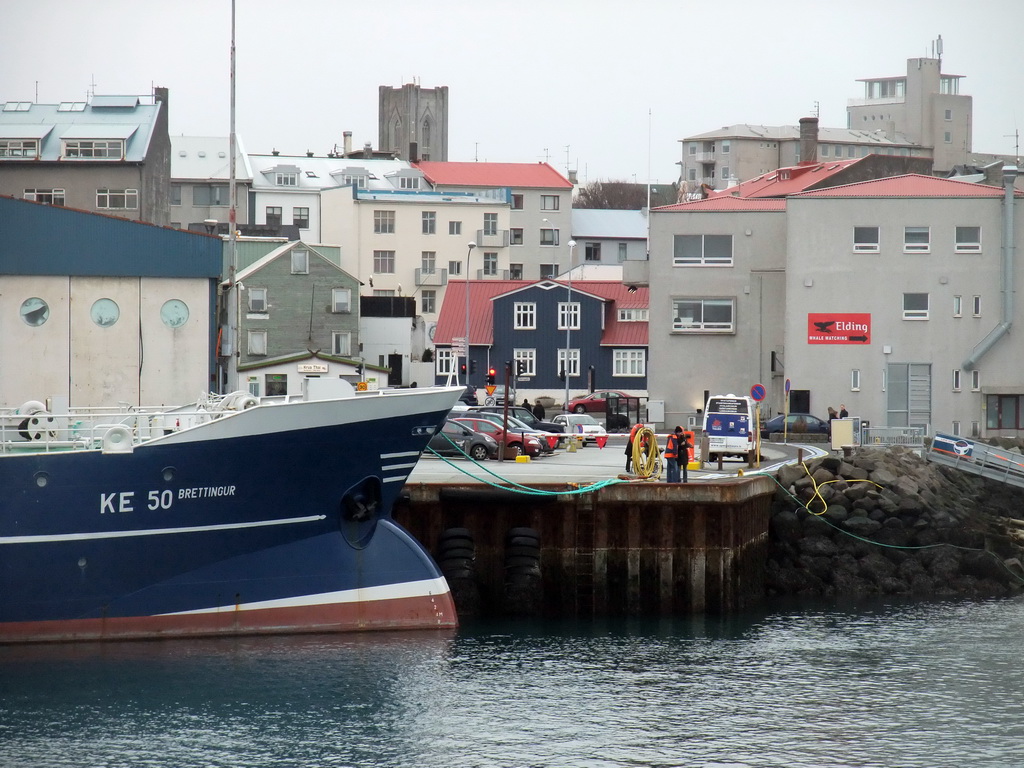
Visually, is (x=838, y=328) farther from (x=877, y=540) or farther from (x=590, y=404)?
(x=877, y=540)

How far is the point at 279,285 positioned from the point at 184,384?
3943cm

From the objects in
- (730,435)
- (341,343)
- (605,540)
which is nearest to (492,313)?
(341,343)

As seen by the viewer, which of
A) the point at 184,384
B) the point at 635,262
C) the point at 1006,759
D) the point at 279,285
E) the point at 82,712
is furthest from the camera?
the point at 279,285

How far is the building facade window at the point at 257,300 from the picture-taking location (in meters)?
72.8

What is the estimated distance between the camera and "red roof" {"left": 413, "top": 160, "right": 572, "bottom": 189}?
352ft

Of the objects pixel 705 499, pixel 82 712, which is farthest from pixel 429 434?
pixel 82 712

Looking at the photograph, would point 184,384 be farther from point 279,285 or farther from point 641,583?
point 279,285

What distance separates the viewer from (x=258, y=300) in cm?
7325

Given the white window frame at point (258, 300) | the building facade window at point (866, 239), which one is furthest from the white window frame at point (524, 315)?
the building facade window at point (866, 239)

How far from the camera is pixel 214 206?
324 ft

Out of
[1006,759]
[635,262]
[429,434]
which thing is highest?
[635,262]

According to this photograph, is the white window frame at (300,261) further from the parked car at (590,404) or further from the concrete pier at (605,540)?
the concrete pier at (605,540)

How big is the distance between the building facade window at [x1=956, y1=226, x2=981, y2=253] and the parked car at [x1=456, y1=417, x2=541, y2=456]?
826 inches

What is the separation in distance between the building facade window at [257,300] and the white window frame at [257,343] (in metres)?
1.27
